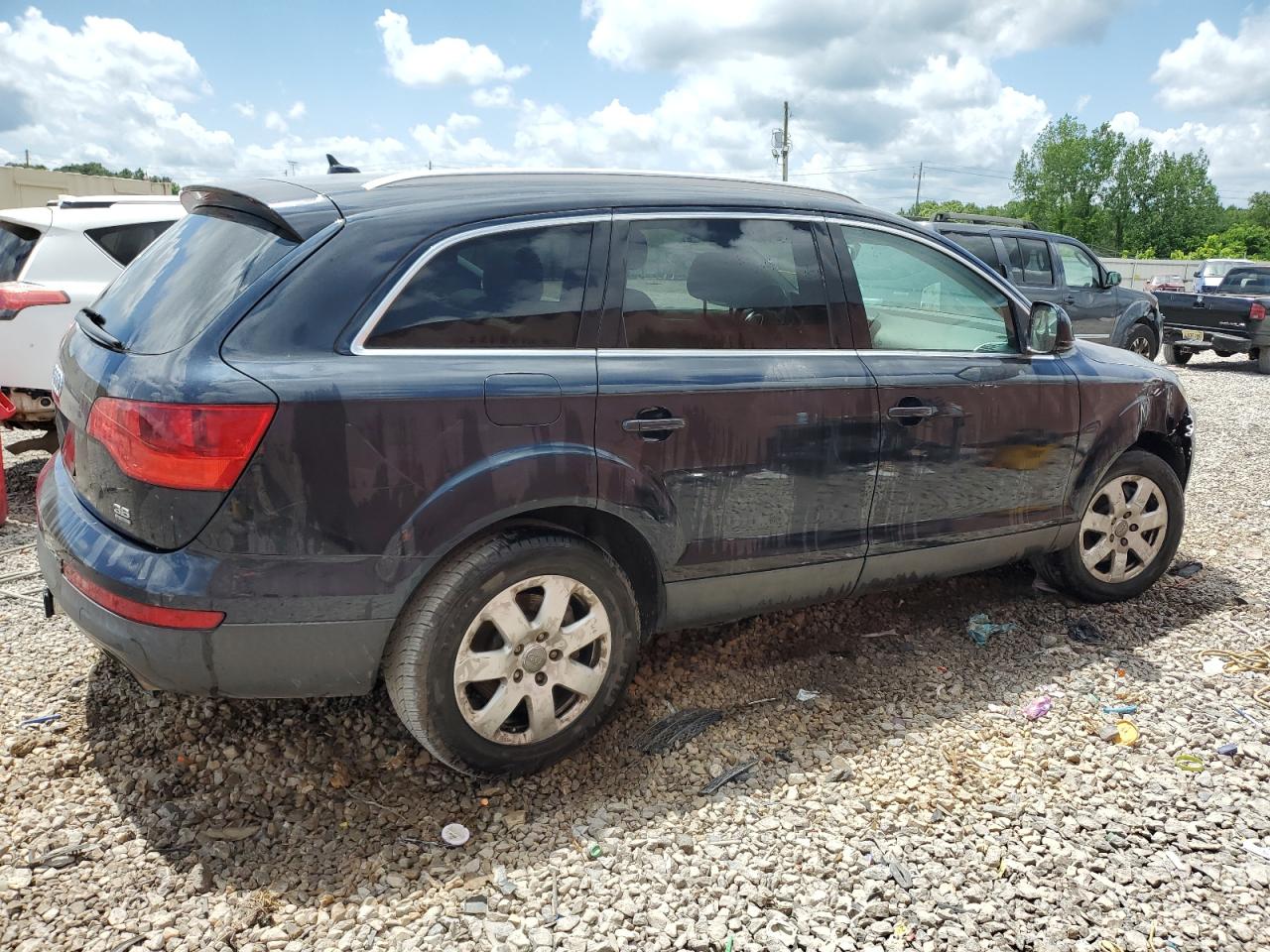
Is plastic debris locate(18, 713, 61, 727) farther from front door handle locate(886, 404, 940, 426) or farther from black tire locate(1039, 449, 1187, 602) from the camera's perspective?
black tire locate(1039, 449, 1187, 602)

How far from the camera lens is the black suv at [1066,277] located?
11.7 meters

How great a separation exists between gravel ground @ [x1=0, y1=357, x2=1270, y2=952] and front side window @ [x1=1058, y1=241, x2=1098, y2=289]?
9932 millimetres

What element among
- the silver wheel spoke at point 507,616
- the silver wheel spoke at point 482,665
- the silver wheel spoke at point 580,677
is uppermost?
the silver wheel spoke at point 507,616

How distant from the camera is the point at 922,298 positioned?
3.88m

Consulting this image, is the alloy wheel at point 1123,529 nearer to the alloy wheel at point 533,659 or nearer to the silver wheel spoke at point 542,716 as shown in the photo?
the alloy wheel at point 533,659

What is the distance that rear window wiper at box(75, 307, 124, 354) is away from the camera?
2.75 metres

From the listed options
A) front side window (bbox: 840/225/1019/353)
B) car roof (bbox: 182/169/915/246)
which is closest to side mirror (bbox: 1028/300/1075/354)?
front side window (bbox: 840/225/1019/353)

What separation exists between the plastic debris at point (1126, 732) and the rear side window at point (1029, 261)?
9527 mm

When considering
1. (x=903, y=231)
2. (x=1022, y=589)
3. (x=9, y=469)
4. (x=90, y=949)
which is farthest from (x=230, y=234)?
(x=9, y=469)

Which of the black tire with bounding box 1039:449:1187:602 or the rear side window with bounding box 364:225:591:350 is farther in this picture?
the black tire with bounding box 1039:449:1187:602

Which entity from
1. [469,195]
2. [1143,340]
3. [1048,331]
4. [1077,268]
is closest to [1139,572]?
[1048,331]

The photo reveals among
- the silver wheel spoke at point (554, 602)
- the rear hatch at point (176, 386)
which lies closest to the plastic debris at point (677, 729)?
the silver wheel spoke at point (554, 602)

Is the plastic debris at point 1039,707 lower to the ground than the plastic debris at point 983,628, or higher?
lower

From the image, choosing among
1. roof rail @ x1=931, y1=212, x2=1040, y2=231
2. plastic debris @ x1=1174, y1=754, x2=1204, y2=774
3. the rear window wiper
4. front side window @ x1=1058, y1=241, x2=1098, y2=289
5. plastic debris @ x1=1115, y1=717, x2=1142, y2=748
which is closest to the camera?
the rear window wiper
